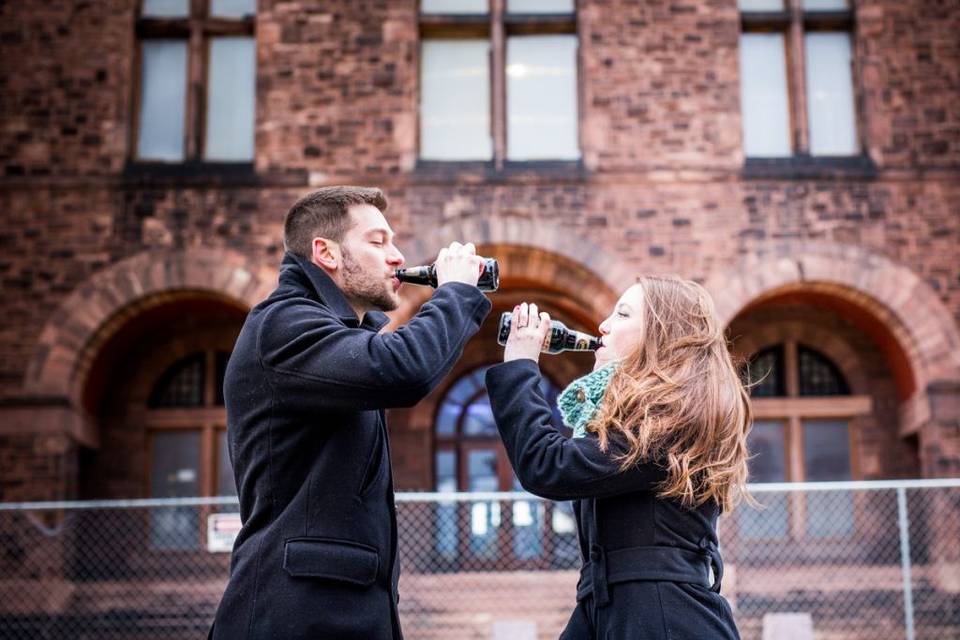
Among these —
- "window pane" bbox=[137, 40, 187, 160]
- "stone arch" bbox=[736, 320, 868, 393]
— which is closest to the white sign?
"window pane" bbox=[137, 40, 187, 160]

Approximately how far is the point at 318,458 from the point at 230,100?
10.1m

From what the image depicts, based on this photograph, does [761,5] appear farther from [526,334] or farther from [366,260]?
[366,260]

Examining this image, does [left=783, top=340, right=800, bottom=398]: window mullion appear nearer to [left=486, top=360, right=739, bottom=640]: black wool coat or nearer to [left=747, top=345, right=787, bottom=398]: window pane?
[left=747, top=345, right=787, bottom=398]: window pane

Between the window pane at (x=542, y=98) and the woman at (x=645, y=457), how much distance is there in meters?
8.95

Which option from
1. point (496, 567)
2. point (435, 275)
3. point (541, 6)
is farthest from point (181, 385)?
point (435, 275)

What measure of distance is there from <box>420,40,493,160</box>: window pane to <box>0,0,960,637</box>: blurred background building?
25 mm

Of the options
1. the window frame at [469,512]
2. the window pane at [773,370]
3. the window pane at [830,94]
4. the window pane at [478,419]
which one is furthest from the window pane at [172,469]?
the window pane at [830,94]

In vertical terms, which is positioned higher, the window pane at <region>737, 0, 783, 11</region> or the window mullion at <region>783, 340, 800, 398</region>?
the window pane at <region>737, 0, 783, 11</region>

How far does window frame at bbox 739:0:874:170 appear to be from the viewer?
38.3ft

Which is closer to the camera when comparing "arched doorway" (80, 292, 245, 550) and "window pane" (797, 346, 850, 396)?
"arched doorway" (80, 292, 245, 550)

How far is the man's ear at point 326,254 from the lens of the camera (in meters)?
3.00

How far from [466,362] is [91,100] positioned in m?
5.04

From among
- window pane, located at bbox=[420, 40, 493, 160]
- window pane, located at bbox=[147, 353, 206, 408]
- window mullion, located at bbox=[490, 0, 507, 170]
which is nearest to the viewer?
window mullion, located at bbox=[490, 0, 507, 170]

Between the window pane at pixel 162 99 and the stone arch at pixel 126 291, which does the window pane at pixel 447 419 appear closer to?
the stone arch at pixel 126 291
